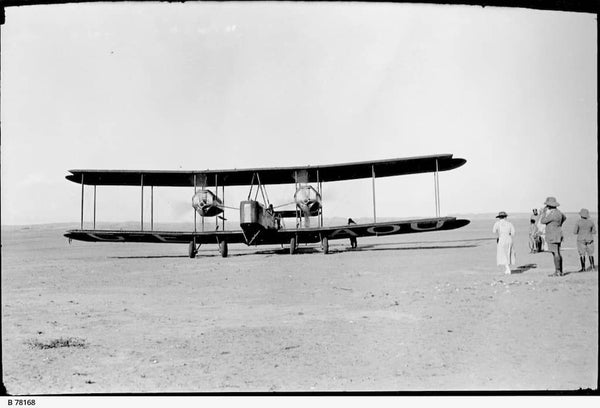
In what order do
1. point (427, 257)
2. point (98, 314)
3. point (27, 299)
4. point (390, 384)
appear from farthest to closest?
point (427, 257) → point (27, 299) → point (98, 314) → point (390, 384)

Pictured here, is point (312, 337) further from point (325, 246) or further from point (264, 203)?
point (264, 203)

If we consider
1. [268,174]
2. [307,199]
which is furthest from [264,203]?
[307,199]

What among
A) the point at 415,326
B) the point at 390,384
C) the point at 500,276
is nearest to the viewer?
the point at 390,384

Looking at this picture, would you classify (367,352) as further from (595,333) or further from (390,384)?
(595,333)

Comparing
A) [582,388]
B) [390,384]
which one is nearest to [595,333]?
[582,388]

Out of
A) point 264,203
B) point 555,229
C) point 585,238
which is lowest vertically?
point 585,238

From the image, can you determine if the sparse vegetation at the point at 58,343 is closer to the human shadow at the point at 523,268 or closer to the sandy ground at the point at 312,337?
the sandy ground at the point at 312,337

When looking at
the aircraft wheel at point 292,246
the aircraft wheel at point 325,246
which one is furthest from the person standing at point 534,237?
the aircraft wheel at point 292,246
